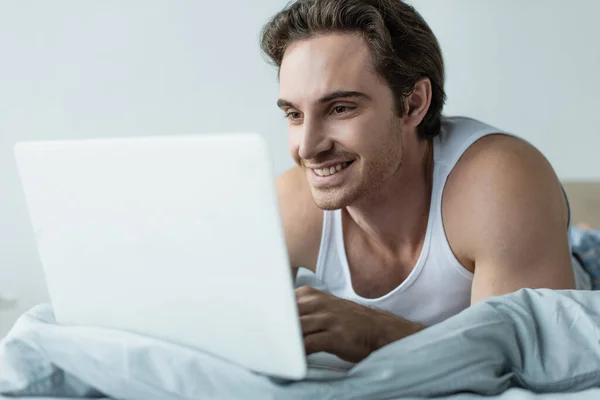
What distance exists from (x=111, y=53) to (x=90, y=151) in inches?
76.1

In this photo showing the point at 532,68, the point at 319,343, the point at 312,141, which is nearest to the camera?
the point at 319,343

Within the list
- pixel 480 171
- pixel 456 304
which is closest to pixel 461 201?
pixel 480 171

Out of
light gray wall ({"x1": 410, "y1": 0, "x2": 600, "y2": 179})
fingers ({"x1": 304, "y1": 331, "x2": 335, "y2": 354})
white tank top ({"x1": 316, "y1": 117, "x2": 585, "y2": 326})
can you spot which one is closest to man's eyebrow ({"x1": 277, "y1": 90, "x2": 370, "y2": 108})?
white tank top ({"x1": 316, "y1": 117, "x2": 585, "y2": 326})

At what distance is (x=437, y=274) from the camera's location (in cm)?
156

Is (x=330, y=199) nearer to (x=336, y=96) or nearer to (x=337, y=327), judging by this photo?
(x=336, y=96)

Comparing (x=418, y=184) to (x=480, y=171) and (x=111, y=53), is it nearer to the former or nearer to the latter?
(x=480, y=171)

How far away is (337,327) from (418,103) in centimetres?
71

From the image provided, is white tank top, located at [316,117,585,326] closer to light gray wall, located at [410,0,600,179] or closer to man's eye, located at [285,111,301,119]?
man's eye, located at [285,111,301,119]

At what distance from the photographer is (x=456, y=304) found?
1585mm

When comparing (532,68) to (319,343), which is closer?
(319,343)

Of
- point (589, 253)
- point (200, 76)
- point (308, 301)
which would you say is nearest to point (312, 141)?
point (308, 301)

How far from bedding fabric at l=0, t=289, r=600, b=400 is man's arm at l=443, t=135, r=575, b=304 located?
0.37m

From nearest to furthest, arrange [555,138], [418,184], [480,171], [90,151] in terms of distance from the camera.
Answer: [90,151] → [480,171] → [418,184] → [555,138]

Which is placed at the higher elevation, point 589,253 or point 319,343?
point 319,343
